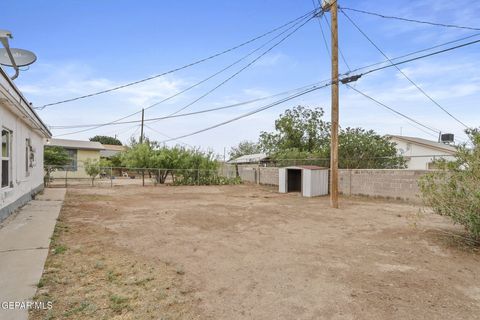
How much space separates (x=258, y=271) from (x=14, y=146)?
7.39 meters

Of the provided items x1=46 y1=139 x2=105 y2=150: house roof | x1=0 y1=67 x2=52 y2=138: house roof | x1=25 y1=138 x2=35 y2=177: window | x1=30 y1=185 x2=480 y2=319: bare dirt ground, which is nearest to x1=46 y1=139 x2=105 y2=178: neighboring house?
x1=46 y1=139 x2=105 y2=150: house roof

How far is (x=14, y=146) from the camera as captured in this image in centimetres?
777

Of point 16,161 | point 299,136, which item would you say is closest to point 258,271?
point 16,161

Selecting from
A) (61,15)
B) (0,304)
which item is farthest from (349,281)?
(61,15)

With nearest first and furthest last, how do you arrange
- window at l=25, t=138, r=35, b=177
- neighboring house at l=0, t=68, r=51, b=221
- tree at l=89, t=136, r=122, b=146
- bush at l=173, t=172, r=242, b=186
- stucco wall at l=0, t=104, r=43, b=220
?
neighboring house at l=0, t=68, r=51, b=221 < stucco wall at l=0, t=104, r=43, b=220 < window at l=25, t=138, r=35, b=177 < bush at l=173, t=172, r=242, b=186 < tree at l=89, t=136, r=122, b=146

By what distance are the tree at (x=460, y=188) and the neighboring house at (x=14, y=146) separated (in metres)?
8.27

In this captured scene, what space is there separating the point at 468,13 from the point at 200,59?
931 centimetres

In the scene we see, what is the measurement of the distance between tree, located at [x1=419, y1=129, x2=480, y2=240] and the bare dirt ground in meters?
0.62

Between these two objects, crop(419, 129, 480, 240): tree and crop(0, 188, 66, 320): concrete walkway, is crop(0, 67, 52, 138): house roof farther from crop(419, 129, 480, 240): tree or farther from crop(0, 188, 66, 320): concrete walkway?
crop(419, 129, 480, 240): tree

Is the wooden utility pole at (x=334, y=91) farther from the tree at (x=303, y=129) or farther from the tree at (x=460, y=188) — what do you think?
the tree at (x=303, y=129)

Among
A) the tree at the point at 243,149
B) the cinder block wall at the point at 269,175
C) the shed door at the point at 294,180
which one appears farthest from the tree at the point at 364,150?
the tree at the point at 243,149

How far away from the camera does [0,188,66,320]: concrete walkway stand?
9.98 feet

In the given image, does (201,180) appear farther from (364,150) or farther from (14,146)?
(14,146)

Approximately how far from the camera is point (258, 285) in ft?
12.0
